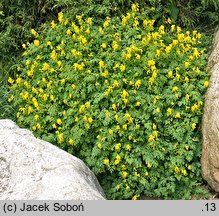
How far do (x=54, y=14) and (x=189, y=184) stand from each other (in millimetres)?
2491

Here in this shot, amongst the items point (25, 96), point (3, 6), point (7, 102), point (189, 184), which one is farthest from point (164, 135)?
point (3, 6)

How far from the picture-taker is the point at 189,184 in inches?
196

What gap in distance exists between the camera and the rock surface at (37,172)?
3783mm

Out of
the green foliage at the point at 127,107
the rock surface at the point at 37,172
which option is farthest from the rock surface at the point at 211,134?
the rock surface at the point at 37,172

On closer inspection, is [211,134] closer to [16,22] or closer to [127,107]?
[127,107]

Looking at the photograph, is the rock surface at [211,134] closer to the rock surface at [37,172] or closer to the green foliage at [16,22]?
the rock surface at [37,172]

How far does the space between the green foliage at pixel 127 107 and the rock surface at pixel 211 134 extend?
2.9 inches

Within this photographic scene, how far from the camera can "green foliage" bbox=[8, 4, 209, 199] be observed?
15.9 feet

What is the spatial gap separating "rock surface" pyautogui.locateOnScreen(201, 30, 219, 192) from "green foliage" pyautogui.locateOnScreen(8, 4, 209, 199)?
0.24 feet

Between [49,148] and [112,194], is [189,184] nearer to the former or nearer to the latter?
[112,194]

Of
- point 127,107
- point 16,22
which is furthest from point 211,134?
point 16,22

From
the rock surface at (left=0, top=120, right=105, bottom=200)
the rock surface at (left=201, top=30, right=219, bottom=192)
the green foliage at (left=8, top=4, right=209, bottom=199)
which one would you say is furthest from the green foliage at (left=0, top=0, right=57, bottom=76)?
the rock surface at (left=201, top=30, right=219, bottom=192)

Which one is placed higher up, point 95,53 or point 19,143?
point 95,53

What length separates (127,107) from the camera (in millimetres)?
4953
